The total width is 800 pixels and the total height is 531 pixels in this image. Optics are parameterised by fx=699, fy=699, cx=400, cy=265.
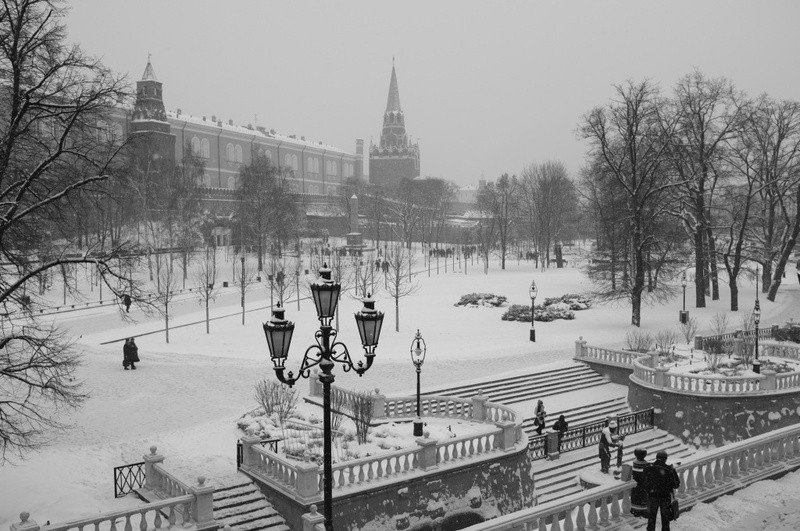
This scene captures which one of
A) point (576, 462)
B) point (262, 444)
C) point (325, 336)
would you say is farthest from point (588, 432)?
point (325, 336)

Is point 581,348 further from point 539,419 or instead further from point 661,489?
point 661,489

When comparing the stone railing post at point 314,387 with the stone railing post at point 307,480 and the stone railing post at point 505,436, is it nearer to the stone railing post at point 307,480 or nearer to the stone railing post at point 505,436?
the stone railing post at point 505,436

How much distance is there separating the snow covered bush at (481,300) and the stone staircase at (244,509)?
25.5 m

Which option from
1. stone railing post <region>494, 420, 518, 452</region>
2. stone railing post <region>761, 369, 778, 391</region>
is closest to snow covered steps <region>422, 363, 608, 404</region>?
stone railing post <region>494, 420, 518, 452</region>

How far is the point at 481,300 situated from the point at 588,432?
A: 63.0 ft

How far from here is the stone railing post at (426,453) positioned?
16.1m

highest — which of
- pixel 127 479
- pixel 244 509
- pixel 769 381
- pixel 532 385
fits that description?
pixel 769 381

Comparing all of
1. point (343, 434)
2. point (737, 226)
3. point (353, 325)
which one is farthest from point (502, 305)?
point (343, 434)

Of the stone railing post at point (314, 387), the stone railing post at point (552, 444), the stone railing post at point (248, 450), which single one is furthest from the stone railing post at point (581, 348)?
the stone railing post at point (248, 450)

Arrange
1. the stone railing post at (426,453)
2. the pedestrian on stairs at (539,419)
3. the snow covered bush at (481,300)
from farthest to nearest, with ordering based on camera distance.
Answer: the snow covered bush at (481,300)
the pedestrian on stairs at (539,419)
the stone railing post at (426,453)

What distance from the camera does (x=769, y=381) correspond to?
74.1ft

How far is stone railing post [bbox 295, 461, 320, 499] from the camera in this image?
14.6m

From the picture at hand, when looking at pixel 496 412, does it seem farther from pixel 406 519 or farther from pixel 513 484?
pixel 406 519

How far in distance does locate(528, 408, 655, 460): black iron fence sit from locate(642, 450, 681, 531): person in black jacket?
9523 mm
